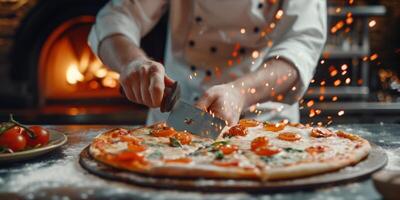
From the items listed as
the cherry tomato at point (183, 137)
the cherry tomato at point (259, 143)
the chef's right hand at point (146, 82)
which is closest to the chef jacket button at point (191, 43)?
the chef's right hand at point (146, 82)

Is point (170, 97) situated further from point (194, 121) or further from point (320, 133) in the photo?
point (320, 133)

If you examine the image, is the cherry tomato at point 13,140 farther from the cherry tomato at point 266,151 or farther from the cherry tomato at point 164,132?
the cherry tomato at point 266,151

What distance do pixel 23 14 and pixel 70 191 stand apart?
102 inches

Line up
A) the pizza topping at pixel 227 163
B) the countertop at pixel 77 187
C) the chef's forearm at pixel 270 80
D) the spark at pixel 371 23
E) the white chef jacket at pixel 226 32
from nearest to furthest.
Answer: the countertop at pixel 77 187
the pizza topping at pixel 227 163
the chef's forearm at pixel 270 80
the white chef jacket at pixel 226 32
the spark at pixel 371 23

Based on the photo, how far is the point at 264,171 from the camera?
3.56 ft

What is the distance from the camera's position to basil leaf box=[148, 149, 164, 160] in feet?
4.06

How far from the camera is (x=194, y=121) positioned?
1.54 metres

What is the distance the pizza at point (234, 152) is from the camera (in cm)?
110

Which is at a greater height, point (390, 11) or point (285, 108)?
point (390, 11)

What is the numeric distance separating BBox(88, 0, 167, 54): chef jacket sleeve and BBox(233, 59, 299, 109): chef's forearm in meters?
0.49

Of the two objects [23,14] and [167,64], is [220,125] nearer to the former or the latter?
[167,64]

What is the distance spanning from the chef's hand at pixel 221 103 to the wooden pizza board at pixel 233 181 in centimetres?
Answer: 45

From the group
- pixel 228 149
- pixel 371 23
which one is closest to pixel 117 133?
pixel 228 149

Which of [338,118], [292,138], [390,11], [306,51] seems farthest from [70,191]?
[390,11]
